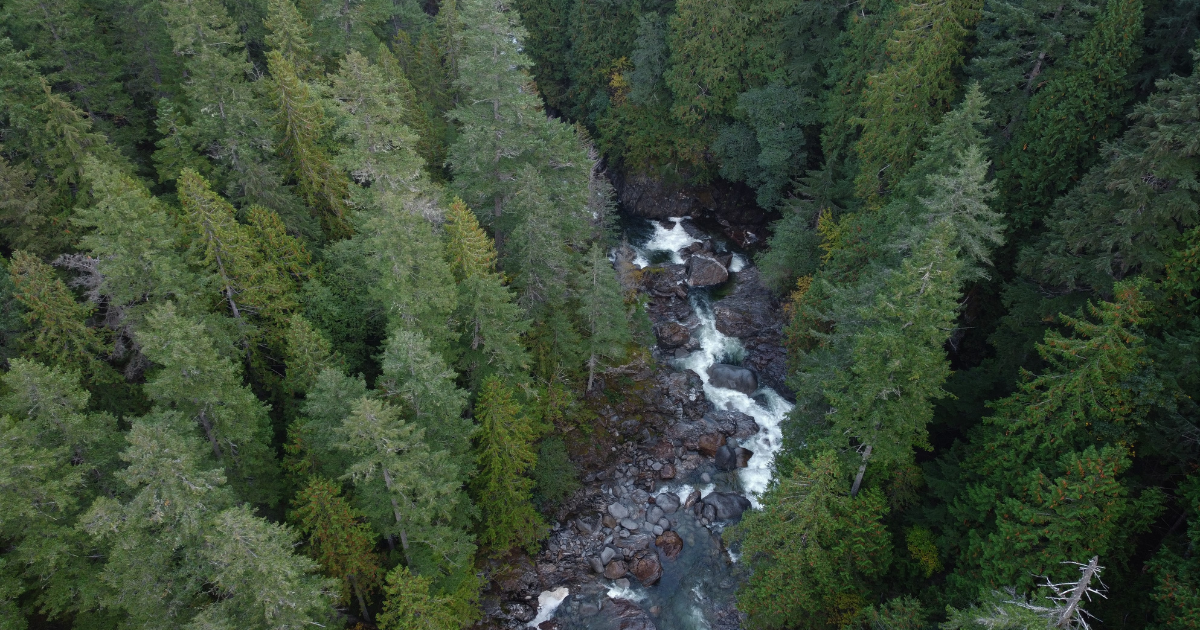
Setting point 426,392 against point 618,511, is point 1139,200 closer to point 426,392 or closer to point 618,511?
point 618,511

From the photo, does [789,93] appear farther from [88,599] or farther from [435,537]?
[88,599]

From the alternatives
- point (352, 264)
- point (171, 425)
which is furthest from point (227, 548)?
point (352, 264)

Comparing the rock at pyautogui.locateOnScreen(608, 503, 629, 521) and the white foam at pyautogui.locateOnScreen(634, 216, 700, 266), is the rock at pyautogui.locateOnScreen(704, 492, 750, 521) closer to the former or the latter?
the rock at pyautogui.locateOnScreen(608, 503, 629, 521)

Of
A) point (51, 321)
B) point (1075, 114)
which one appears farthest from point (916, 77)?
point (51, 321)

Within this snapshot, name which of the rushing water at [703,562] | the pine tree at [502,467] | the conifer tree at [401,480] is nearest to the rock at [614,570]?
the rushing water at [703,562]

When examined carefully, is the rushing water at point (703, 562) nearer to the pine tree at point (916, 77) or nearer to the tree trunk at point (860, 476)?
the tree trunk at point (860, 476)

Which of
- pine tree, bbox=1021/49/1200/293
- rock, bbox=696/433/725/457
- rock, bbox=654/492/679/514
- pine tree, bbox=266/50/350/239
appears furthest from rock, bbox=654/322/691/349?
pine tree, bbox=1021/49/1200/293
